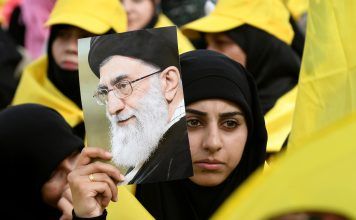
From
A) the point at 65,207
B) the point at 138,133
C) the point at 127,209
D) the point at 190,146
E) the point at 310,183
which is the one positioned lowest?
the point at 65,207

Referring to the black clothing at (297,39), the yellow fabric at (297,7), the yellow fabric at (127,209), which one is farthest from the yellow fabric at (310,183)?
the yellow fabric at (297,7)

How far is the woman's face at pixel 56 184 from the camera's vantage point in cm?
349

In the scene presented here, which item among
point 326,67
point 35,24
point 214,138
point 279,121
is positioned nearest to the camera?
point 326,67

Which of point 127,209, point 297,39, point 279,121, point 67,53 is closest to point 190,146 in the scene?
point 127,209

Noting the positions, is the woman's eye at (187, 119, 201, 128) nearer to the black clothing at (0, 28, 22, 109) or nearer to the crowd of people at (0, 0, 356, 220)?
the crowd of people at (0, 0, 356, 220)

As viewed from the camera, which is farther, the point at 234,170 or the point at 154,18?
the point at 154,18

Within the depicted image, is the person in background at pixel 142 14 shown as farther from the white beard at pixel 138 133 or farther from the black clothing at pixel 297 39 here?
the white beard at pixel 138 133

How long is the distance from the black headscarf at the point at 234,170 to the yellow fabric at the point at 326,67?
248 mm

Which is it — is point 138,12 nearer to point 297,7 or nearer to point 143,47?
point 297,7

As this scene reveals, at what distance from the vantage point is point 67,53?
17.7ft

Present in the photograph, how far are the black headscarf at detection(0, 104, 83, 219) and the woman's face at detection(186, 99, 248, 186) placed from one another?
61 cm

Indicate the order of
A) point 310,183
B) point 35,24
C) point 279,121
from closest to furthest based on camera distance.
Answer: point 310,183 < point 279,121 < point 35,24

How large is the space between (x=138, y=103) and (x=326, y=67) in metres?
0.68

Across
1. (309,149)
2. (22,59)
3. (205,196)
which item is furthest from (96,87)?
(22,59)
